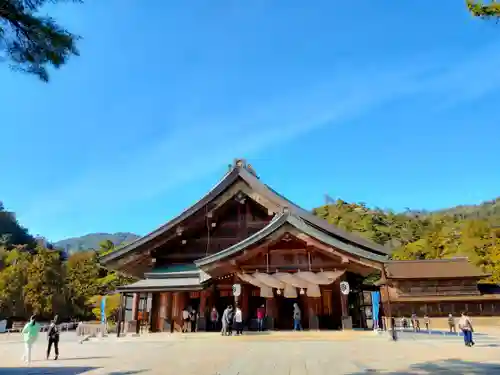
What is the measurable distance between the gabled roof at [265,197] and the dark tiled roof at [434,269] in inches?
1017

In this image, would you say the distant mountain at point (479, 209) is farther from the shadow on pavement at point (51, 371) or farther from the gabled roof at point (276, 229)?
the shadow on pavement at point (51, 371)

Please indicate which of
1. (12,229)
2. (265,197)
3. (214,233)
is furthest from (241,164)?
(12,229)

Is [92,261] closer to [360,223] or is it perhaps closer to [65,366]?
[65,366]

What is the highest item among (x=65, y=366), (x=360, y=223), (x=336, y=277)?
(x=360, y=223)

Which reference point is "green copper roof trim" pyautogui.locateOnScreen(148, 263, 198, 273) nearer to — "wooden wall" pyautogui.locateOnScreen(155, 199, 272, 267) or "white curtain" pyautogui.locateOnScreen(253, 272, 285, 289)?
"wooden wall" pyautogui.locateOnScreen(155, 199, 272, 267)

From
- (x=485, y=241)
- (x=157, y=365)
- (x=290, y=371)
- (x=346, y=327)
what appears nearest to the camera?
(x=290, y=371)

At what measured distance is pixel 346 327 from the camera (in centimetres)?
1521

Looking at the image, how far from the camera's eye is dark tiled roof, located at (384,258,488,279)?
141ft

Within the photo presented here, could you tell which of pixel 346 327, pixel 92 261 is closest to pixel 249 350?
pixel 346 327

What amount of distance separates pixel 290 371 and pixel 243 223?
1245 cm

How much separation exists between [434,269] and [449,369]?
4227cm

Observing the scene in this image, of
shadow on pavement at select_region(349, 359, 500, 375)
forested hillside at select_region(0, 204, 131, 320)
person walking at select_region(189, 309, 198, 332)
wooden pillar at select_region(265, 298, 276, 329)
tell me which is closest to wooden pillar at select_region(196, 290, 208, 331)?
person walking at select_region(189, 309, 198, 332)

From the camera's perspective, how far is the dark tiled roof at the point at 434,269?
141 ft

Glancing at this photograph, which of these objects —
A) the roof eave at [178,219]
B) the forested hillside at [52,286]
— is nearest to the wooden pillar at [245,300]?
the roof eave at [178,219]
